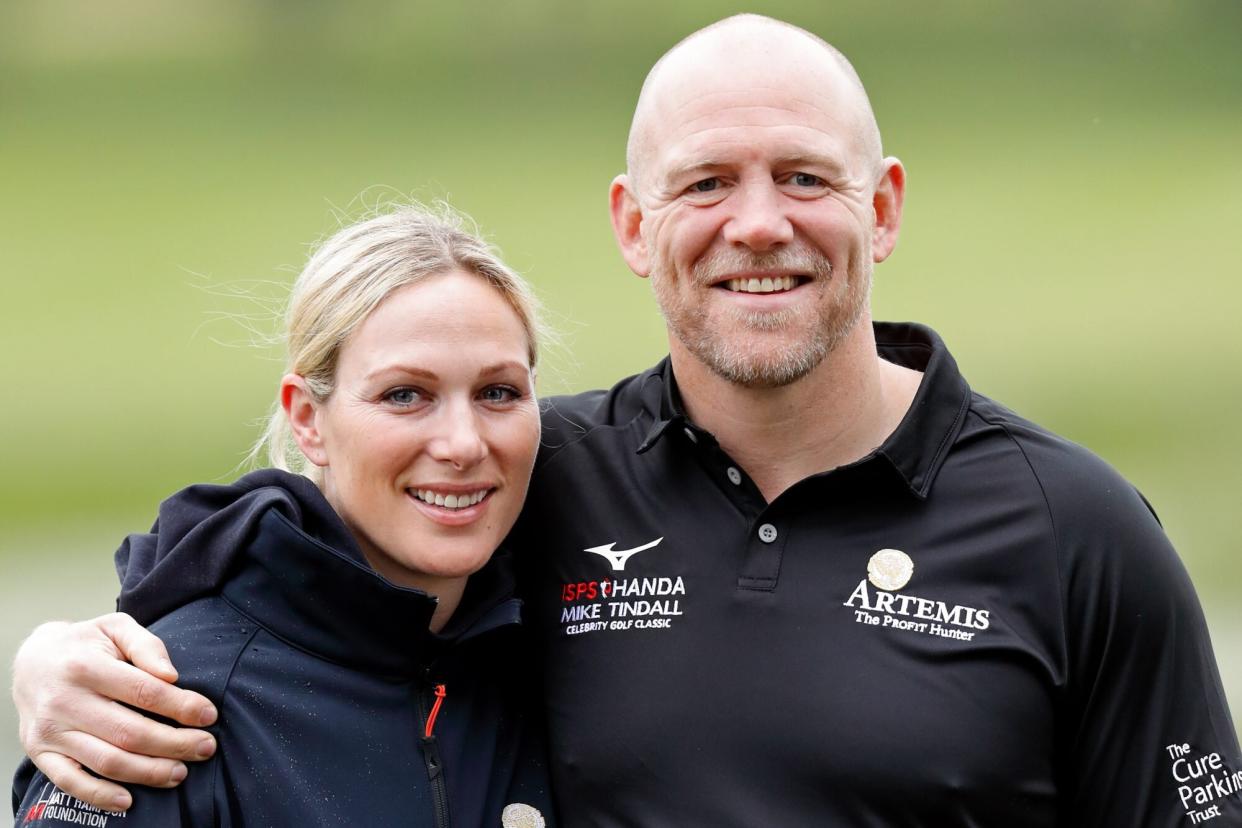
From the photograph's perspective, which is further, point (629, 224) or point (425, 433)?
point (629, 224)

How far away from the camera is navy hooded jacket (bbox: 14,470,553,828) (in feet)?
8.84

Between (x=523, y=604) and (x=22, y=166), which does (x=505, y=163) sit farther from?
(x=523, y=604)

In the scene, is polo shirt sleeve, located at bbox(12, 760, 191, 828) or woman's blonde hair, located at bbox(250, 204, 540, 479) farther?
woman's blonde hair, located at bbox(250, 204, 540, 479)

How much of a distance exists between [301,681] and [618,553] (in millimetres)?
720

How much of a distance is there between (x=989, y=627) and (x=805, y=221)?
863mm

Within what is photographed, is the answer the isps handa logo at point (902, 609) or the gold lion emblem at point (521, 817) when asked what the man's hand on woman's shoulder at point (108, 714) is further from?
the isps handa logo at point (902, 609)

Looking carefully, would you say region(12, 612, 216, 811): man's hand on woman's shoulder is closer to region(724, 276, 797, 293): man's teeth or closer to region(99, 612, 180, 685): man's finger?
region(99, 612, 180, 685): man's finger

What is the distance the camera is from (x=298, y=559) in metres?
2.80

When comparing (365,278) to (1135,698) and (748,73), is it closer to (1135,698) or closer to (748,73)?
(748,73)

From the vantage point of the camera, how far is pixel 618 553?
3217 millimetres

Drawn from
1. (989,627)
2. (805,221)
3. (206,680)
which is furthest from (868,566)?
(206,680)

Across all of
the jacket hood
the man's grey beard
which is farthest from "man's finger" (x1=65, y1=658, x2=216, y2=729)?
the man's grey beard

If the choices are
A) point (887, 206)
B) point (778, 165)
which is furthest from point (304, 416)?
point (887, 206)

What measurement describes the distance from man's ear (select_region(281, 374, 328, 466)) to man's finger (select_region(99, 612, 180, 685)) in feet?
1.53
